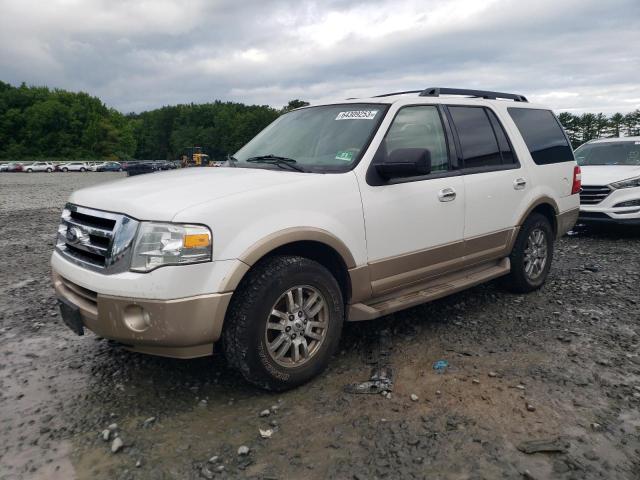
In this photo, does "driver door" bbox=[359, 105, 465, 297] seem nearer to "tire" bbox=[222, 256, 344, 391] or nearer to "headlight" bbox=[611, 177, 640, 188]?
"tire" bbox=[222, 256, 344, 391]

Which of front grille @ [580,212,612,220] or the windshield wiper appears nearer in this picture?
the windshield wiper

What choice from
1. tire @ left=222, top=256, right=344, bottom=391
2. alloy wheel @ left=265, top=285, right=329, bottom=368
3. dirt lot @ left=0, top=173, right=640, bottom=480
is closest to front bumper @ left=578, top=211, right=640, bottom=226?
dirt lot @ left=0, top=173, right=640, bottom=480

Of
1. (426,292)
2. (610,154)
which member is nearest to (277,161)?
(426,292)

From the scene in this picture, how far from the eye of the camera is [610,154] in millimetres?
9508

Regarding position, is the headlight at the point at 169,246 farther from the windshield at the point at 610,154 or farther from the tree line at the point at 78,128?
the tree line at the point at 78,128

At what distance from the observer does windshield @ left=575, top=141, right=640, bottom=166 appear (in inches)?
361

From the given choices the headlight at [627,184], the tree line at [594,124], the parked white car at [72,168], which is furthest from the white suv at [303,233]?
the parked white car at [72,168]

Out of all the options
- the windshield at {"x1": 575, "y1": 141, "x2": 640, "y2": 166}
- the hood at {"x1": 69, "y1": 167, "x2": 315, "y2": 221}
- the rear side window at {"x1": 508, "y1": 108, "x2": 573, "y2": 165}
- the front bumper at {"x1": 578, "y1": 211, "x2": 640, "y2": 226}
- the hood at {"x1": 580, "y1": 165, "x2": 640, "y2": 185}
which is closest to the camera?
the hood at {"x1": 69, "y1": 167, "x2": 315, "y2": 221}

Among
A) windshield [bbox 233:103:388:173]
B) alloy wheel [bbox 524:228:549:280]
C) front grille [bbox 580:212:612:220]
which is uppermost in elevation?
windshield [bbox 233:103:388:173]

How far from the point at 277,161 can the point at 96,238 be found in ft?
4.81

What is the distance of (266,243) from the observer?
3078 mm

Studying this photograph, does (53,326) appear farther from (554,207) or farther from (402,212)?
(554,207)

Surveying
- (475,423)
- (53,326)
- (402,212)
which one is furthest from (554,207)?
(53,326)

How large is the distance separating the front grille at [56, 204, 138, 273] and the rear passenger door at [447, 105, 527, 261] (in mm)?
2757
